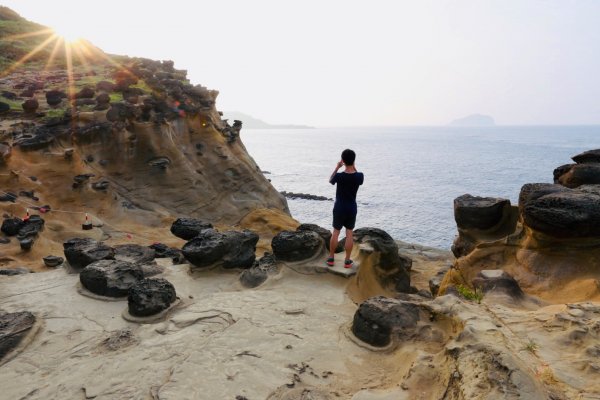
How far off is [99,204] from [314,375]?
58.6ft

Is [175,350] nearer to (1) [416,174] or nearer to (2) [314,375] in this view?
(2) [314,375]

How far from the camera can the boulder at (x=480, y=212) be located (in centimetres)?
1032

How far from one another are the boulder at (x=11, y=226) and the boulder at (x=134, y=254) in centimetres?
610

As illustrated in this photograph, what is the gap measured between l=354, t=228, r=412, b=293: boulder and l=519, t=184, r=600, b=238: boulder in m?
3.25

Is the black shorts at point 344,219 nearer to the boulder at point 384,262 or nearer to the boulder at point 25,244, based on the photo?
the boulder at point 384,262

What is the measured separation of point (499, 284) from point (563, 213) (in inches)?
89.8

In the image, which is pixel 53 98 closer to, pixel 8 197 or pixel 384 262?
pixel 8 197

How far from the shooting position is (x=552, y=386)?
3939mm

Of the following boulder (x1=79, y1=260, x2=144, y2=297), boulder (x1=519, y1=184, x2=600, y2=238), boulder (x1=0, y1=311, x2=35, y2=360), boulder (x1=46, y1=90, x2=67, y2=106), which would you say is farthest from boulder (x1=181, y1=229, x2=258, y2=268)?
boulder (x1=46, y1=90, x2=67, y2=106)

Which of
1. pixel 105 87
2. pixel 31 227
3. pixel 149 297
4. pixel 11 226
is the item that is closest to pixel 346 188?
pixel 149 297

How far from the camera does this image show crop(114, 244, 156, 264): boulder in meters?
10.1

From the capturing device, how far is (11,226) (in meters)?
14.0

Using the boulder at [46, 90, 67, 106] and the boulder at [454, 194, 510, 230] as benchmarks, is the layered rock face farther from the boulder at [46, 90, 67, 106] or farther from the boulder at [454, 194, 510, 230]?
the boulder at [46, 90, 67, 106]

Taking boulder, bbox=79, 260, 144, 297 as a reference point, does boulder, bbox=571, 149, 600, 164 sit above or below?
above
